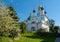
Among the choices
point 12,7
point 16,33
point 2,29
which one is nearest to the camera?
point 2,29

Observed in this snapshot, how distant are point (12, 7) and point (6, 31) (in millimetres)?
13148

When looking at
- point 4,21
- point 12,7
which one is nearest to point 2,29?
point 4,21

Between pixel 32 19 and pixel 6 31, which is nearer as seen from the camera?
pixel 6 31

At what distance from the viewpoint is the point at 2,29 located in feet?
85.1

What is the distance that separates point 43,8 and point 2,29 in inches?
1938

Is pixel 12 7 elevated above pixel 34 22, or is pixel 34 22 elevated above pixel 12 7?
pixel 12 7

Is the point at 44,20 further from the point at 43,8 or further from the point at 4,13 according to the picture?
the point at 4,13

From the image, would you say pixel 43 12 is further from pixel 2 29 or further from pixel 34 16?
pixel 2 29

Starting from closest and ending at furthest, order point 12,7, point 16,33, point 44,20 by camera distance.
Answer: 1. point 16,33
2. point 12,7
3. point 44,20

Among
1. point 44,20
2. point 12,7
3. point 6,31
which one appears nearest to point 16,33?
point 6,31

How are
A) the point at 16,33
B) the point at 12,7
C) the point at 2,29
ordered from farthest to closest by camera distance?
1. the point at 12,7
2. the point at 16,33
3. the point at 2,29

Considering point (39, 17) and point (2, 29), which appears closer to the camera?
point (2, 29)

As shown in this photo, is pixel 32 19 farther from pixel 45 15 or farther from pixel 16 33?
pixel 16 33

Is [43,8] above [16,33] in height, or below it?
above
